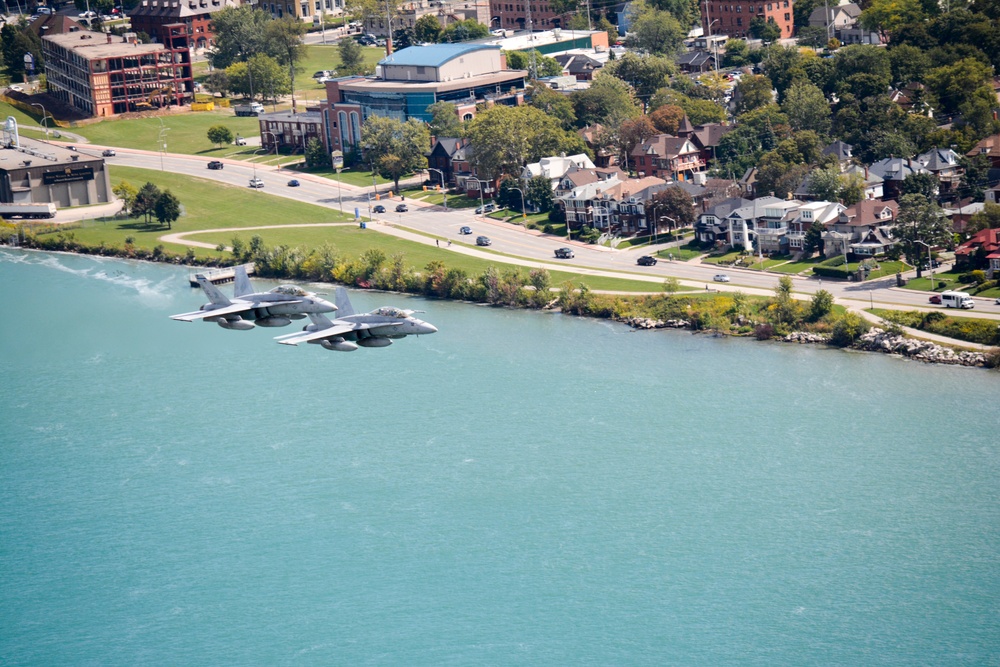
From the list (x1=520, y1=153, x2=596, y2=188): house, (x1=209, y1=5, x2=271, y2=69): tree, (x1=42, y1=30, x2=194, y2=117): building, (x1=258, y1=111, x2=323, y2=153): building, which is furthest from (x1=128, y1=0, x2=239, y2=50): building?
(x1=520, y1=153, x2=596, y2=188): house

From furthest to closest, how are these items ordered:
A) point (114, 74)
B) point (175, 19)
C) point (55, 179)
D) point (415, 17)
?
point (415, 17) < point (175, 19) < point (114, 74) < point (55, 179)

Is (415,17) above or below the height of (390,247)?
above

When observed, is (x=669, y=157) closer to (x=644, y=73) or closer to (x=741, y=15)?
(x=644, y=73)

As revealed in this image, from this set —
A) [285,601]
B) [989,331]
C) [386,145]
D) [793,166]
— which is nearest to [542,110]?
[386,145]

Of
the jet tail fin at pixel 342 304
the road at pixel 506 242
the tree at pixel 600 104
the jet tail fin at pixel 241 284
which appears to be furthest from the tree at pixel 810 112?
the jet tail fin at pixel 342 304

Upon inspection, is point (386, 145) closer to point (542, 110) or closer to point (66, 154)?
point (542, 110)

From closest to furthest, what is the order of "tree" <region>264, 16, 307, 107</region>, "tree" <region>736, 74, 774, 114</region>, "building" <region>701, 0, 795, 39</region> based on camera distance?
"tree" <region>736, 74, 774, 114</region>
"tree" <region>264, 16, 307, 107</region>
"building" <region>701, 0, 795, 39</region>

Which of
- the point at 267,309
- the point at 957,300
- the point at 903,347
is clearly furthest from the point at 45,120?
the point at 267,309

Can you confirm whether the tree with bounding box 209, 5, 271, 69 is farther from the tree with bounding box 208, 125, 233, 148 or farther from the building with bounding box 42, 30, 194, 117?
the tree with bounding box 208, 125, 233, 148
